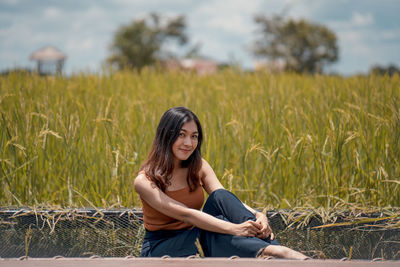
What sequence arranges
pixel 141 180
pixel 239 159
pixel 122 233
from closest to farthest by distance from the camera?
1. pixel 141 180
2. pixel 122 233
3. pixel 239 159

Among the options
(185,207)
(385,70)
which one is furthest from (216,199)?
(385,70)

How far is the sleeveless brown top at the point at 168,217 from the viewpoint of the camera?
6.37 ft

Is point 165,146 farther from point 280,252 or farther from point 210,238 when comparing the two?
point 280,252

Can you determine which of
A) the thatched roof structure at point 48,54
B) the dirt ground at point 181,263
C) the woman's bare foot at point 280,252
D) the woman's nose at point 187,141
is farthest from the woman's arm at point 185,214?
the thatched roof structure at point 48,54

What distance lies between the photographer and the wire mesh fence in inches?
83.4

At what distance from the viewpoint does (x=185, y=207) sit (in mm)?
1865

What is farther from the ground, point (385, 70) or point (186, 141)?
point (385, 70)

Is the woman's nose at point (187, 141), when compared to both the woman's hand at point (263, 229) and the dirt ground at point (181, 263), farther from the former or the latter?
the dirt ground at point (181, 263)

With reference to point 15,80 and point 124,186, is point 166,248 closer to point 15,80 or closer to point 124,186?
point 124,186

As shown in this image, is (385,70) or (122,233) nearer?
(122,233)

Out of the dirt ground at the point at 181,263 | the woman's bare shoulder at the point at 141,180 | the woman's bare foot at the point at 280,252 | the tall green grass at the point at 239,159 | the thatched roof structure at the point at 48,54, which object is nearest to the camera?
A: the dirt ground at the point at 181,263

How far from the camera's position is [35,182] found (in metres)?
2.69

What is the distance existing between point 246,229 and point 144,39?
1163 inches

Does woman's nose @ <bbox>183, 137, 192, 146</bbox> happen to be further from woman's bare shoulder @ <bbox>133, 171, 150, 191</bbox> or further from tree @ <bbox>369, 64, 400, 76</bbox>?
tree @ <bbox>369, 64, 400, 76</bbox>
